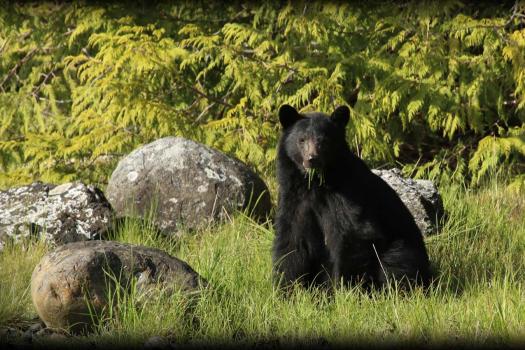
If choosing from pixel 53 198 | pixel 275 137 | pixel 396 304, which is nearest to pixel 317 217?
pixel 396 304

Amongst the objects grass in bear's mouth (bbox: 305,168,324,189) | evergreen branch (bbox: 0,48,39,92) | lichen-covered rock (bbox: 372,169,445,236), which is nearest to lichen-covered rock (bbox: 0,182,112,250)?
grass in bear's mouth (bbox: 305,168,324,189)

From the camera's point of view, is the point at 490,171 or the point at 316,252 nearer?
the point at 316,252

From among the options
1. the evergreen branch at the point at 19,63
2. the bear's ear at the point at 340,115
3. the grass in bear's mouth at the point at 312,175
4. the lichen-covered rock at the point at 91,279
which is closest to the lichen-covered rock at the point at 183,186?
the grass in bear's mouth at the point at 312,175

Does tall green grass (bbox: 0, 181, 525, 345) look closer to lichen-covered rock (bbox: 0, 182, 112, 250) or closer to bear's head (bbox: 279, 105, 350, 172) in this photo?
lichen-covered rock (bbox: 0, 182, 112, 250)

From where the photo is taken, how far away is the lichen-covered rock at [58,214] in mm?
7051

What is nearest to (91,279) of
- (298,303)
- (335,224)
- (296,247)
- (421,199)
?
(298,303)

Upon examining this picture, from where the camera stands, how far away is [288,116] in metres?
6.24

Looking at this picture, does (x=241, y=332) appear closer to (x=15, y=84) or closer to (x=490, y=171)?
(x=490, y=171)

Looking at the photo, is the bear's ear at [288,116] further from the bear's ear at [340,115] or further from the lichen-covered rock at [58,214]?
the lichen-covered rock at [58,214]

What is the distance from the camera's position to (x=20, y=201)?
7.37m

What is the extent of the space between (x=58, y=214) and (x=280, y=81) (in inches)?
121

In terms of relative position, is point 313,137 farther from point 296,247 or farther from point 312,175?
point 296,247

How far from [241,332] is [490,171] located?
14.6 ft

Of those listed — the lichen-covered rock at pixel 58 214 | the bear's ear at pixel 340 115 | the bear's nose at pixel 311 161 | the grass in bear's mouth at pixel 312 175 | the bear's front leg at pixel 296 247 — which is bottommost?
the lichen-covered rock at pixel 58 214
